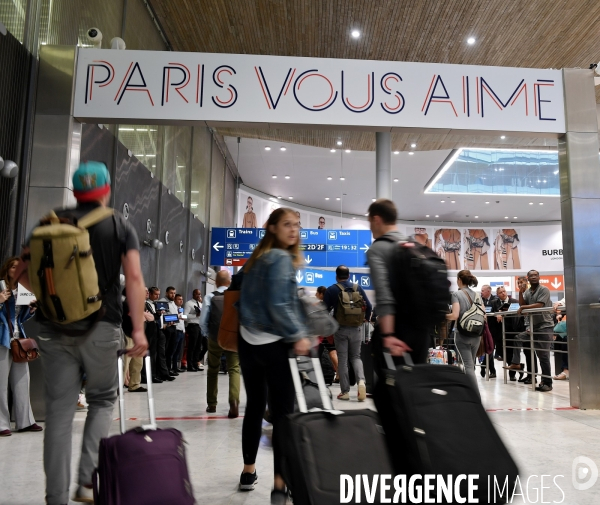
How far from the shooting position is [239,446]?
4.02 meters

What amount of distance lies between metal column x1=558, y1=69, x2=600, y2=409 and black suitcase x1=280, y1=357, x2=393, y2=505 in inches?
189

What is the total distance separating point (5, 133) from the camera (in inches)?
217

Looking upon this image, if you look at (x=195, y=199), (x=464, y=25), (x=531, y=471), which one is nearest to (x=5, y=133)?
(x=531, y=471)

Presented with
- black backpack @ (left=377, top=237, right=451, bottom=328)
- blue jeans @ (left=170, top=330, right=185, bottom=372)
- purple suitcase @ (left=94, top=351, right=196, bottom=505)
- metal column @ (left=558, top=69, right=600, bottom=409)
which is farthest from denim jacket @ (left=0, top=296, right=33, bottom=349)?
metal column @ (left=558, top=69, right=600, bottom=409)

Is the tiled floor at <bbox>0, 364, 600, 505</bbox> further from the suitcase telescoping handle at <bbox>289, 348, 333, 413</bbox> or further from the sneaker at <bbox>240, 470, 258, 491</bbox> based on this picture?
the suitcase telescoping handle at <bbox>289, 348, 333, 413</bbox>

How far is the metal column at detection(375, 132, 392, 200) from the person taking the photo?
33.0 feet

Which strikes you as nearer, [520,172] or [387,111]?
[387,111]

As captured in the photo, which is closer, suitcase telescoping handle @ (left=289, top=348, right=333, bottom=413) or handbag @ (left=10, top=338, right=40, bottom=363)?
suitcase telescoping handle @ (left=289, top=348, right=333, bottom=413)

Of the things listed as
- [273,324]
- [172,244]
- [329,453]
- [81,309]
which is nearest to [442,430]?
[329,453]

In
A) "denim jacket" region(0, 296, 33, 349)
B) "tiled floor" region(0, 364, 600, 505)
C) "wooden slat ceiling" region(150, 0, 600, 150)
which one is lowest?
"tiled floor" region(0, 364, 600, 505)

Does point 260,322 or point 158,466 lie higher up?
point 260,322

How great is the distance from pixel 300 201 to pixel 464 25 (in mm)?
15990

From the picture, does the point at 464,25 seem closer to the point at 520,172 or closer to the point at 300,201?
the point at 520,172

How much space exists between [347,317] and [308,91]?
2.55m
